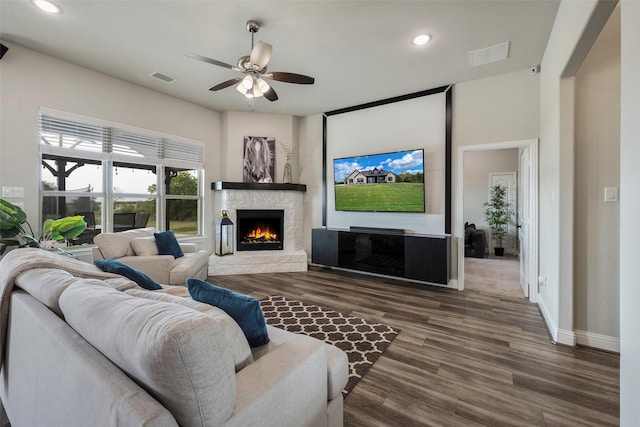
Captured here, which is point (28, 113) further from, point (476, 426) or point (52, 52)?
point (476, 426)

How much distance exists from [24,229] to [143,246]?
4.05 ft

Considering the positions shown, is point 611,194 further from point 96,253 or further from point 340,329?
point 96,253

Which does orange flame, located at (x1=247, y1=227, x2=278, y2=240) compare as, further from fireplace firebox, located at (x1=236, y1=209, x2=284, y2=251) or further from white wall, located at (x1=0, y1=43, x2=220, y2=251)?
white wall, located at (x1=0, y1=43, x2=220, y2=251)

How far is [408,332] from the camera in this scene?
8.48ft

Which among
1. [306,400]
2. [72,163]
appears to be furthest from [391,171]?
[72,163]

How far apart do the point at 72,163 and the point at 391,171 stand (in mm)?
4392

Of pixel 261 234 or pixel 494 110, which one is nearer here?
pixel 494 110

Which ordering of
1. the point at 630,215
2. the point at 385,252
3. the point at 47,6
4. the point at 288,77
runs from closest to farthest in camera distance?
the point at 630,215 → the point at 47,6 → the point at 288,77 → the point at 385,252

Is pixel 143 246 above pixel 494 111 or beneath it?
beneath

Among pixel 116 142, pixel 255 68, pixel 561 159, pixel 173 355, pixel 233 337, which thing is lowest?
pixel 233 337

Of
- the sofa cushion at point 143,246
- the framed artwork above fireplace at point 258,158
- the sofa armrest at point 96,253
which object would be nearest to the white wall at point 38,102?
the sofa armrest at point 96,253

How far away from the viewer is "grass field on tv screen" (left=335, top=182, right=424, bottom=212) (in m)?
4.16

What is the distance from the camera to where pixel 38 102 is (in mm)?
3207

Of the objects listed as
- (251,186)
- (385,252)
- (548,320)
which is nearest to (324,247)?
(385,252)
